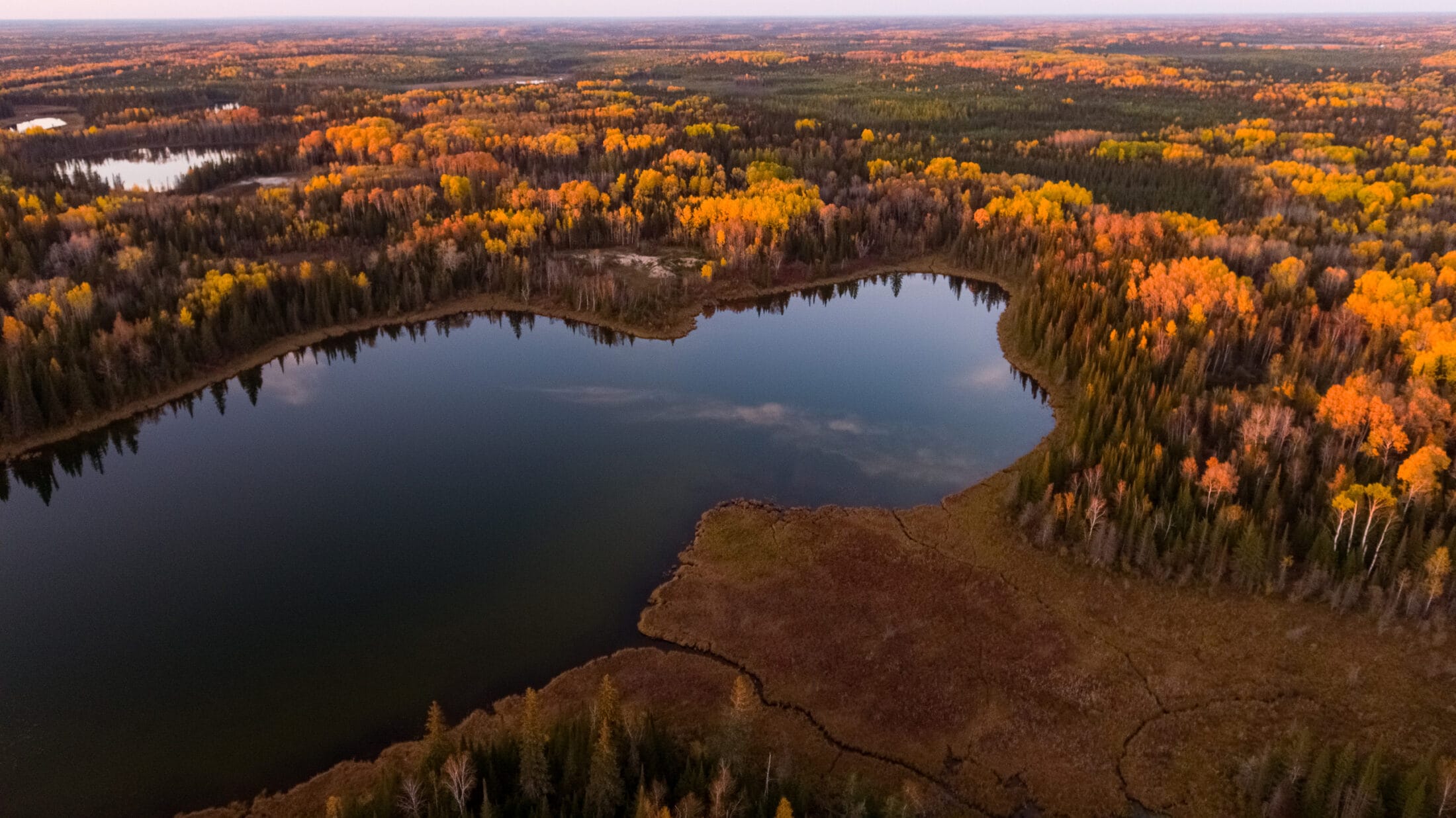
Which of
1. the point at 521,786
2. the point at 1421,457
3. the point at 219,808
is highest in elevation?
the point at 1421,457

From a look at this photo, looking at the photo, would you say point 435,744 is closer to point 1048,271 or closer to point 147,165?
point 1048,271

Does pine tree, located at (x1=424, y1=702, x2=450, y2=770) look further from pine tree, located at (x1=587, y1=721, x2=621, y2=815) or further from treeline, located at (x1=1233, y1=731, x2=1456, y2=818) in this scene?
treeline, located at (x1=1233, y1=731, x2=1456, y2=818)

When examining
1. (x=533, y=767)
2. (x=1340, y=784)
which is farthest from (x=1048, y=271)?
(x=533, y=767)

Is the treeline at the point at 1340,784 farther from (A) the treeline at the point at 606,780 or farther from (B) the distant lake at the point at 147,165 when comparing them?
(B) the distant lake at the point at 147,165

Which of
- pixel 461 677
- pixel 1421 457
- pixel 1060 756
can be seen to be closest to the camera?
pixel 1060 756

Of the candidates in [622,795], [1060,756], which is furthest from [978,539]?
[622,795]

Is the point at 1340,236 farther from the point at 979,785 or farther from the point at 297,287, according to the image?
the point at 297,287
